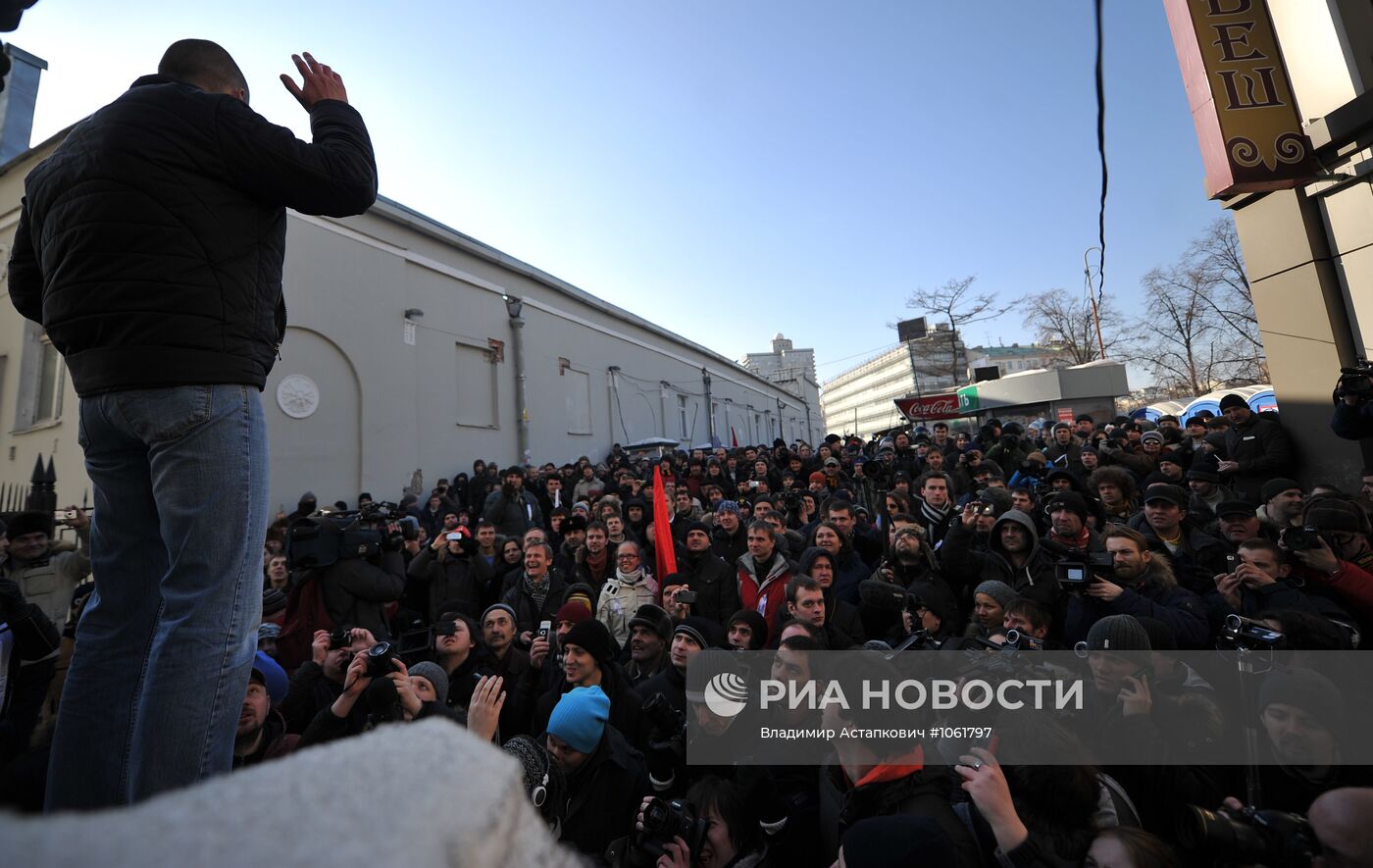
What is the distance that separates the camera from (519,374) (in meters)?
17.9

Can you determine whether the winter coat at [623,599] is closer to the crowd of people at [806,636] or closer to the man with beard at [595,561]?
the crowd of people at [806,636]

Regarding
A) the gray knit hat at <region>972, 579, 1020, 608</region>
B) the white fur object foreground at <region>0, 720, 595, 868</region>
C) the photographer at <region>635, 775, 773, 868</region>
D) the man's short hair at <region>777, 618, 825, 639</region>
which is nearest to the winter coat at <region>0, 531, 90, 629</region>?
the photographer at <region>635, 775, 773, 868</region>

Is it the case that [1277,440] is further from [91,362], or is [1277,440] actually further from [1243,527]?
[91,362]

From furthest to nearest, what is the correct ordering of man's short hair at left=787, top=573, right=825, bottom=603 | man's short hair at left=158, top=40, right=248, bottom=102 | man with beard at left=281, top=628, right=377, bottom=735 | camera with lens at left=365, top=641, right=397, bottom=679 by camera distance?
man's short hair at left=787, top=573, right=825, bottom=603 → man with beard at left=281, top=628, right=377, bottom=735 → camera with lens at left=365, top=641, right=397, bottom=679 → man's short hair at left=158, top=40, right=248, bottom=102

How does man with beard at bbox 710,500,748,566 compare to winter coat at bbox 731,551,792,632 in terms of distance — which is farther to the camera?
man with beard at bbox 710,500,748,566

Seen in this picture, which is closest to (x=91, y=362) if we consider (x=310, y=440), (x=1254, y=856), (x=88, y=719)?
(x=88, y=719)

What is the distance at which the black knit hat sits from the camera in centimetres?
376

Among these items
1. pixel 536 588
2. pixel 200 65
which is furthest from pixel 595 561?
pixel 200 65

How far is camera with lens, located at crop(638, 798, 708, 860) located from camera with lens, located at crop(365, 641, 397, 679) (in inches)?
47.5

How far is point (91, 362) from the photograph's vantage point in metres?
1.41

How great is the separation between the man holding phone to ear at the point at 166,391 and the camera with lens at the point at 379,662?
4.83ft

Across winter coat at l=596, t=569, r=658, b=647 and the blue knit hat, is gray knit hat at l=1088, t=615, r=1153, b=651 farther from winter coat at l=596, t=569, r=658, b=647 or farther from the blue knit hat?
winter coat at l=596, t=569, r=658, b=647

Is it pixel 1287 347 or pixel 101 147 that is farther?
pixel 1287 347

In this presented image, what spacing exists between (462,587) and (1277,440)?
789cm
